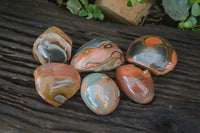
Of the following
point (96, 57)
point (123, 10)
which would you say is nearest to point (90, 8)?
point (123, 10)

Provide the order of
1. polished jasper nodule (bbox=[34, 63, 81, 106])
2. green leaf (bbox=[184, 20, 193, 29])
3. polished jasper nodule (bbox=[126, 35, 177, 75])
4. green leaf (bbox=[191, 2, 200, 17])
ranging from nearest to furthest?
1. polished jasper nodule (bbox=[34, 63, 81, 106])
2. polished jasper nodule (bbox=[126, 35, 177, 75])
3. green leaf (bbox=[191, 2, 200, 17])
4. green leaf (bbox=[184, 20, 193, 29])

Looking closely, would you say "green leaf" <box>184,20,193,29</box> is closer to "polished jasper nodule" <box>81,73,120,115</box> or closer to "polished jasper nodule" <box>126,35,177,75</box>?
"polished jasper nodule" <box>126,35,177,75</box>

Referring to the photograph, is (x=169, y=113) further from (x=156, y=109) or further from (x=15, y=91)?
(x=15, y=91)

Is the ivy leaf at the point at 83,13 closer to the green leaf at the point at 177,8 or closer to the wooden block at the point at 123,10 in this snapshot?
the wooden block at the point at 123,10

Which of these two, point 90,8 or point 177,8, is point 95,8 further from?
point 177,8

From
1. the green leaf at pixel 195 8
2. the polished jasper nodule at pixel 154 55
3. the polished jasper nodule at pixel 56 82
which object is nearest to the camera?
the polished jasper nodule at pixel 56 82

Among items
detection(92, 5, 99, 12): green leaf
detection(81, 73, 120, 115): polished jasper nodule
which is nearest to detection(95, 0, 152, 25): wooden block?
detection(92, 5, 99, 12): green leaf

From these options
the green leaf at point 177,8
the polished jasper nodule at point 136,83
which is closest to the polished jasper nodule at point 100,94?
the polished jasper nodule at point 136,83
